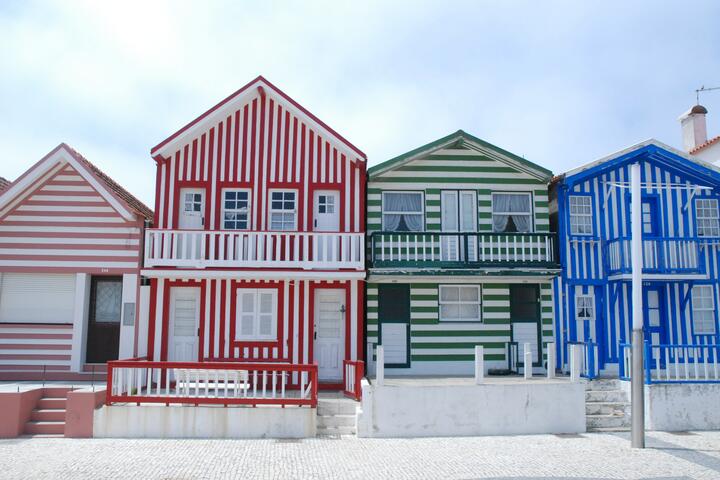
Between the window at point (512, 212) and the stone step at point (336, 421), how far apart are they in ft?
24.8

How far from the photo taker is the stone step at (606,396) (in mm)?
14906

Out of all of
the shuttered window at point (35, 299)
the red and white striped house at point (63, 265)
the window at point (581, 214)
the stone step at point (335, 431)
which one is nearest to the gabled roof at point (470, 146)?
the window at point (581, 214)

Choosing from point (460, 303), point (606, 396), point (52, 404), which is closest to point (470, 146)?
point (460, 303)

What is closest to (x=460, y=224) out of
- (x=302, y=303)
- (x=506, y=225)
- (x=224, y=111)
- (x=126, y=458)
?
(x=506, y=225)

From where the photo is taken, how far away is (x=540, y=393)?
13.7 meters

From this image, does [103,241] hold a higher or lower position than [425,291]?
higher

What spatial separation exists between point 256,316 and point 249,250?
1861 mm

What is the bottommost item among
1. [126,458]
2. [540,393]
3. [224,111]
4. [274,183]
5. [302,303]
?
[126,458]

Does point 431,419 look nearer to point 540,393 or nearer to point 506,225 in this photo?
point 540,393

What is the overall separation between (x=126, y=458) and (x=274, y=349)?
19.6ft

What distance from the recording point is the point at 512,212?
59.9 ft

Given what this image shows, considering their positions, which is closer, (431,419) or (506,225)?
(431,419)

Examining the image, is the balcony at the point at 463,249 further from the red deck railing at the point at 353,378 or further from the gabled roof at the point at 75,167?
the gabled roof at the point at 75,167

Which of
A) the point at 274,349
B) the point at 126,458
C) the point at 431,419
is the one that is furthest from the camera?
the point at 274,349
